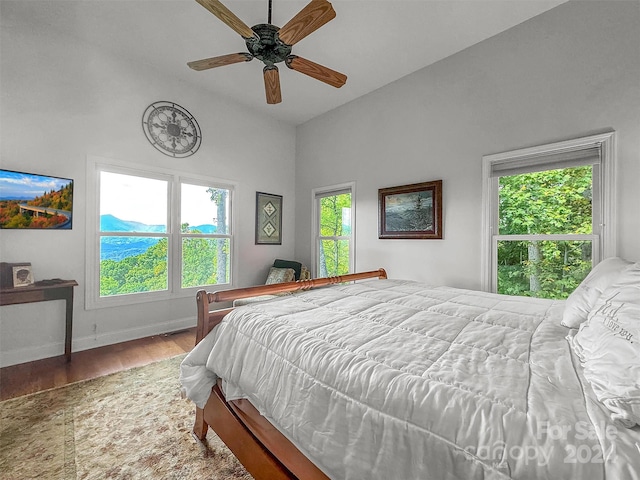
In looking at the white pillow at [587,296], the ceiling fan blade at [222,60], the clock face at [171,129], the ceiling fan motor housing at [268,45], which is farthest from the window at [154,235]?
the white pillow at [587,296]

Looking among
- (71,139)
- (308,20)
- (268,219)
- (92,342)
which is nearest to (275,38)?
(308,20)

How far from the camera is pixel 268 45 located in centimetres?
207

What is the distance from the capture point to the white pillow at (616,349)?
0.58 meters

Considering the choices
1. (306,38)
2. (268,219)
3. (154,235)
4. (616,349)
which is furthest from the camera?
(268,219)

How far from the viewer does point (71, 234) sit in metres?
2.79

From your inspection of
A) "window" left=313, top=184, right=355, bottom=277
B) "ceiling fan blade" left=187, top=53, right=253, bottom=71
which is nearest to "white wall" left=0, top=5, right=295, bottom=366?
"ceiling fan blade" left=187, top=53, right=253, bottom=71

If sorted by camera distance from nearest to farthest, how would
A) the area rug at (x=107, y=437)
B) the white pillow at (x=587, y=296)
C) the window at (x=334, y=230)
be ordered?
Result: the white pillow at (x=587, y=296) < the area rug at (x=107, y=437) < the window at (x=334, y=230)

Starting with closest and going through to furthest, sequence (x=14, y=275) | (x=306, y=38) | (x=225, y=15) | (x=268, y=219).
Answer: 1. (x=225, y=15)
2. (x=14, y=275)
3. (x=306, y=38)
4. (x=268, y=219)

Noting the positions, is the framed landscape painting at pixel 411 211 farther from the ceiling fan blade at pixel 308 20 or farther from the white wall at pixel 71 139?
the white wall at pixel 71 139

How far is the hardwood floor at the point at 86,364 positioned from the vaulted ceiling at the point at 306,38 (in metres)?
3.10

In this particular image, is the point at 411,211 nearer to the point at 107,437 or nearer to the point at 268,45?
the point at 268,45

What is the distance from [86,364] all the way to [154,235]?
4.72 ft

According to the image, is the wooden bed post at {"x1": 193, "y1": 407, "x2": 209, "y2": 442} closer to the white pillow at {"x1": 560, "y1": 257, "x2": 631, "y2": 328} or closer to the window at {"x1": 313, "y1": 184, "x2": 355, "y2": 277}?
the white pillow at {"x1": 560, "y1": 257, "x2": 631, "y2": 328}

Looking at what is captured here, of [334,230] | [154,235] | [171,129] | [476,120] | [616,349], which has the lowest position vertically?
[616,349]
